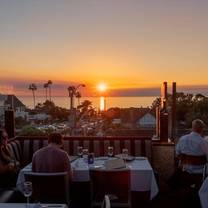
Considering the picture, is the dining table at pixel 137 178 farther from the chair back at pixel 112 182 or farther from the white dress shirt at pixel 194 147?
the white dress shirt at pixel 194 147

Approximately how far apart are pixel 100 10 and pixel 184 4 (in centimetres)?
181

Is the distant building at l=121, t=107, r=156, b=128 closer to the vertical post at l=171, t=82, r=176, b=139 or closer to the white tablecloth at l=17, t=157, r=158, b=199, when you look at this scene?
the vertical post at l=171, t=82, r=176, b=139

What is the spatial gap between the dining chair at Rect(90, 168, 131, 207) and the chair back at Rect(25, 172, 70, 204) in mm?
387

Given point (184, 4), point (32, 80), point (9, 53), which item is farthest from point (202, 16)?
point (32, 80)

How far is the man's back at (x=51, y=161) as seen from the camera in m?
5.15

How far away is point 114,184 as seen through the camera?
5.01 m

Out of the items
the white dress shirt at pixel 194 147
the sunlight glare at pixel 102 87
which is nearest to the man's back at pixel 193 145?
the white dress shirt at pixel 194 147

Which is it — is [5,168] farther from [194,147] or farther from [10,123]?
[194,147]

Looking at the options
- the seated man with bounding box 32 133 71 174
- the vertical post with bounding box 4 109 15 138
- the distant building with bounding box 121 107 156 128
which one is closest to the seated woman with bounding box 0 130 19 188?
the seated man with bounding box 32 133 71 174

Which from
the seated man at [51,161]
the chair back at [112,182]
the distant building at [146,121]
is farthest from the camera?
the distant building at [146,121]

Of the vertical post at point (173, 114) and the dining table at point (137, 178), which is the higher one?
the vertical post at point (173, 114)

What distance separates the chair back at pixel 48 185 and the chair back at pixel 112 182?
0.38 m

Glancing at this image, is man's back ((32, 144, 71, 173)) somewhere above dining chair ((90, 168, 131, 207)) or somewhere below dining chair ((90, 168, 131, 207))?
above

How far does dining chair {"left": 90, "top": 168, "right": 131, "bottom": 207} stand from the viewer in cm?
497
